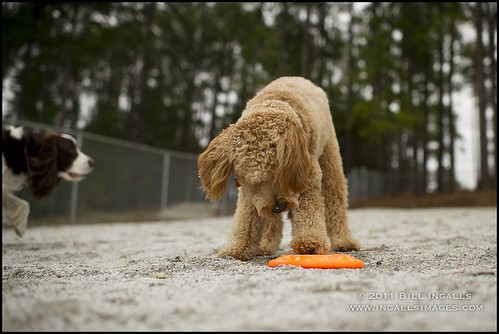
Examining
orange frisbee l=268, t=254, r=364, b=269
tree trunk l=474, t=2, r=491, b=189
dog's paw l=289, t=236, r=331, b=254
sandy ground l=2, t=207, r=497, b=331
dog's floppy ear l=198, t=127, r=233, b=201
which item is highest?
tree trunk l=474, t=2, r=491, b=189

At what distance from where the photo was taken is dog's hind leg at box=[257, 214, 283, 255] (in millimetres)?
4244

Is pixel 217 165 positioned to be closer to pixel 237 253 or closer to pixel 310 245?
pixel 237 253

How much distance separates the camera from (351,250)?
432 cm

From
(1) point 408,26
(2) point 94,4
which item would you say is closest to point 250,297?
(2) point 94,4

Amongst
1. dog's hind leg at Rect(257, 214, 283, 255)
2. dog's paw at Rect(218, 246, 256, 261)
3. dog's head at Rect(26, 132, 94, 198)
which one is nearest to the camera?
dog's paw at Rect(218, 246, 256, 261)

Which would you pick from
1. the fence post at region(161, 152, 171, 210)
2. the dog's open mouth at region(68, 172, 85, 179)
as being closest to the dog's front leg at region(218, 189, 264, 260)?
the dog's open mouth at region(68, 172, 85, 179)

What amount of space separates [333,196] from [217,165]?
1415 millimetres

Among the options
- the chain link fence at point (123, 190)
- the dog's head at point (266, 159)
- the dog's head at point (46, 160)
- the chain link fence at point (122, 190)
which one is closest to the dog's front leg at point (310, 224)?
the dog's head at point (266, 159)

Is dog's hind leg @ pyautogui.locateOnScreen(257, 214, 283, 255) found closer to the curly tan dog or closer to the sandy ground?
the curly tan dog

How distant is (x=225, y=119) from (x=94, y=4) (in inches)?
490

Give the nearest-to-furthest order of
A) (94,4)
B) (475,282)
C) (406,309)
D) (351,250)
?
(406,309)
(475,282)
(351,250)
(94,4)

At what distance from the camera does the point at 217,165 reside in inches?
138

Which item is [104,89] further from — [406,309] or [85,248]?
[406,309]

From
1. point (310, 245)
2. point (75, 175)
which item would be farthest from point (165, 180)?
point (310, 245)
